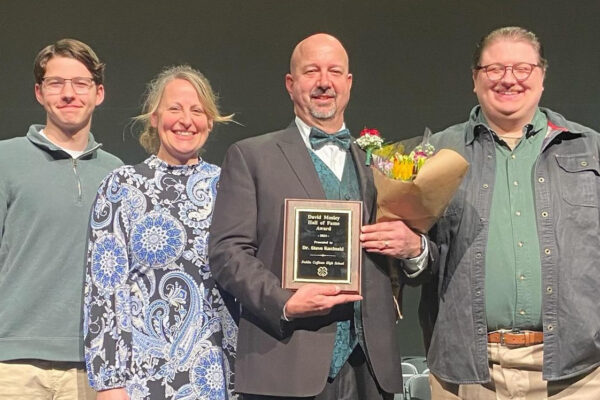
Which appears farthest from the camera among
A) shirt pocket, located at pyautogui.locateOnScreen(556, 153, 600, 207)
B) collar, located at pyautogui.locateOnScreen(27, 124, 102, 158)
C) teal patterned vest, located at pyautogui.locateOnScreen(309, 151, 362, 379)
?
collar, located at pyautogui.locateOnScreen(27, 124, 102, 158)

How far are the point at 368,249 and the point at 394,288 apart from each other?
0.76ft

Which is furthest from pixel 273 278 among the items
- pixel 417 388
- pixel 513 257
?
pixel 417 388

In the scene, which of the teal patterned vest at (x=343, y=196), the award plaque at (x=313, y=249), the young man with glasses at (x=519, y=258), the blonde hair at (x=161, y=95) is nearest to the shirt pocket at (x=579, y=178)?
the young man with glasses at (x=519, y=258)

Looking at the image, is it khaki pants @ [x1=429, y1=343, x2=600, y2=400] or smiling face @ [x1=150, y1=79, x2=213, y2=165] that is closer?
khaki pants @ [x1=429, y1=343, x2=600, y2=400]

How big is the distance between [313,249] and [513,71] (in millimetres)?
927

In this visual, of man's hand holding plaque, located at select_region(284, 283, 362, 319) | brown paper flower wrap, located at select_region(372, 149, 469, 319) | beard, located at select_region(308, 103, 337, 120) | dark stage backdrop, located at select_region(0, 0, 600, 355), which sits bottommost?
man's hand holding plaque, located at select_region(284, 283, 362, 319)

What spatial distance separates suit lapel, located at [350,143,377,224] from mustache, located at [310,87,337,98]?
0.18 metres

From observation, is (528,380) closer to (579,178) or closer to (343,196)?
(579,178)

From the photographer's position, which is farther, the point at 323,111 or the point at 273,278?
the point at 323,111

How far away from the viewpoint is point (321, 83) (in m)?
2.61

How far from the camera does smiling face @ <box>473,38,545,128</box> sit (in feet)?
9.12

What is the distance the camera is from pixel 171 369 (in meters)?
2.60

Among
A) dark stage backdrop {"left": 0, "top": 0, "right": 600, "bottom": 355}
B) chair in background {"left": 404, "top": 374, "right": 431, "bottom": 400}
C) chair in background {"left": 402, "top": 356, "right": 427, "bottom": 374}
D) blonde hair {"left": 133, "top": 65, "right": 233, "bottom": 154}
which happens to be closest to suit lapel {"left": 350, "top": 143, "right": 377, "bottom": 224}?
blonde hair {"left": 133, "top": 65, "right": 233, "bottom": 154}

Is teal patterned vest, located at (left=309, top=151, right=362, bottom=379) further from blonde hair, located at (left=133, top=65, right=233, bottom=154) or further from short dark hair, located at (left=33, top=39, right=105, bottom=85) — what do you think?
short dark hair, located at (left=33, top=39, right=105, bottom=85)
